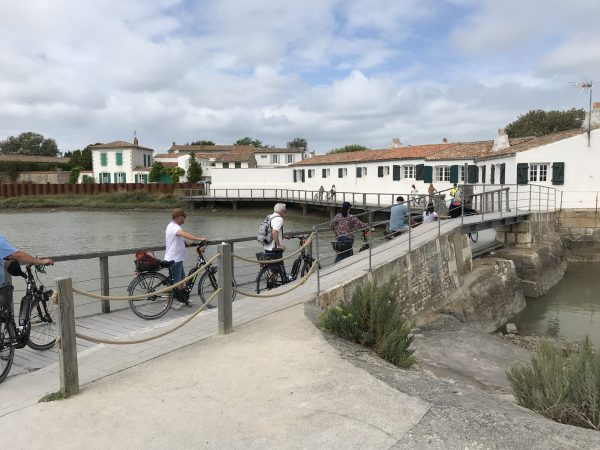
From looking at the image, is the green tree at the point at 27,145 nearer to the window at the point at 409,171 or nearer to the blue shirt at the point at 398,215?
the window at the point at 409,171

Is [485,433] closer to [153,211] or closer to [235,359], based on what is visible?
[235,359]

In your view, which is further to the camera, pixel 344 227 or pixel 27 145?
pixel 27 145

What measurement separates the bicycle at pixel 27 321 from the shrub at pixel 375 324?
310 centimetres

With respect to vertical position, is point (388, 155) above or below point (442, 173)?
above

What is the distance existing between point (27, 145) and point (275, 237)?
10315 cm

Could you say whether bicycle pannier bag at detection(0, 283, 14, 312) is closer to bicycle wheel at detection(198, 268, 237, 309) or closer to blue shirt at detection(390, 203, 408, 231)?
bicycle wheel at detection(198, 268, 237, 309)

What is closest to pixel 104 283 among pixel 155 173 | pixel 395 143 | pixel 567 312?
pixel 567 312

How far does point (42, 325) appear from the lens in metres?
5.94

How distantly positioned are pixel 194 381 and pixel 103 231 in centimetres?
3228

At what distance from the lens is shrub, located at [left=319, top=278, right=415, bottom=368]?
5.82 m

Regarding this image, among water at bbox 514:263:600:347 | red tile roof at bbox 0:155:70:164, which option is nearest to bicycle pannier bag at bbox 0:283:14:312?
water at bbox 514:263:600:347

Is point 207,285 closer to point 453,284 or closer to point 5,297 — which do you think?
point 5,297

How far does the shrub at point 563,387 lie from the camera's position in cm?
412

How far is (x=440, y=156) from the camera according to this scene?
31828 millimetres
